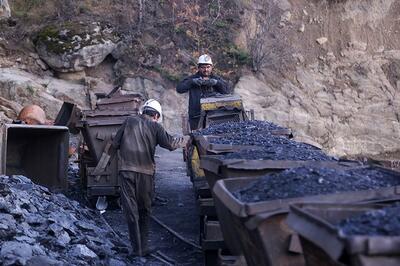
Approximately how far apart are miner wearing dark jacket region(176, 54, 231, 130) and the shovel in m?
1.90

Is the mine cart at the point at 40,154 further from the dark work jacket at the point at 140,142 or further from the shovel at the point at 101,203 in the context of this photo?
the dark work jacket at the point at 140,142

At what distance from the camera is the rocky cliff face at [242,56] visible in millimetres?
18016

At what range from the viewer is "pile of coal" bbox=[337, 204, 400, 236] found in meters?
3.11

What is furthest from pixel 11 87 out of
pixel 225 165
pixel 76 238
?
pixel 225 165

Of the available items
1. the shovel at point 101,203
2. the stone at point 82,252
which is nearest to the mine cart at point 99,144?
the shovel at point 101,203

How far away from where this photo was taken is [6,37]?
60.4 ft

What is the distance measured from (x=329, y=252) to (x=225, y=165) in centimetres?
246

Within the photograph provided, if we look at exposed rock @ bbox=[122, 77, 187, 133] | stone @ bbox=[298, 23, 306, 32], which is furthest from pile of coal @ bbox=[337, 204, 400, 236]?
stone @ bbox=[298, 23, 306, 32]

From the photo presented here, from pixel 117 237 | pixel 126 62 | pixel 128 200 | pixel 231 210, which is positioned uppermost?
pixel 126 62

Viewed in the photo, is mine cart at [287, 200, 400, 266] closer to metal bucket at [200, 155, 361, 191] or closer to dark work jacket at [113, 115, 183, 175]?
metal bucket at [200, 155, 361, 191]

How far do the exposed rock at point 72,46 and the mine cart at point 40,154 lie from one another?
278 inches

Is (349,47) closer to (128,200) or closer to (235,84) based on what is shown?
(235,84)

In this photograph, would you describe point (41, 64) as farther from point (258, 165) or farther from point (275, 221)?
point (275, 221)

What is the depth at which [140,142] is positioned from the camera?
802cm
